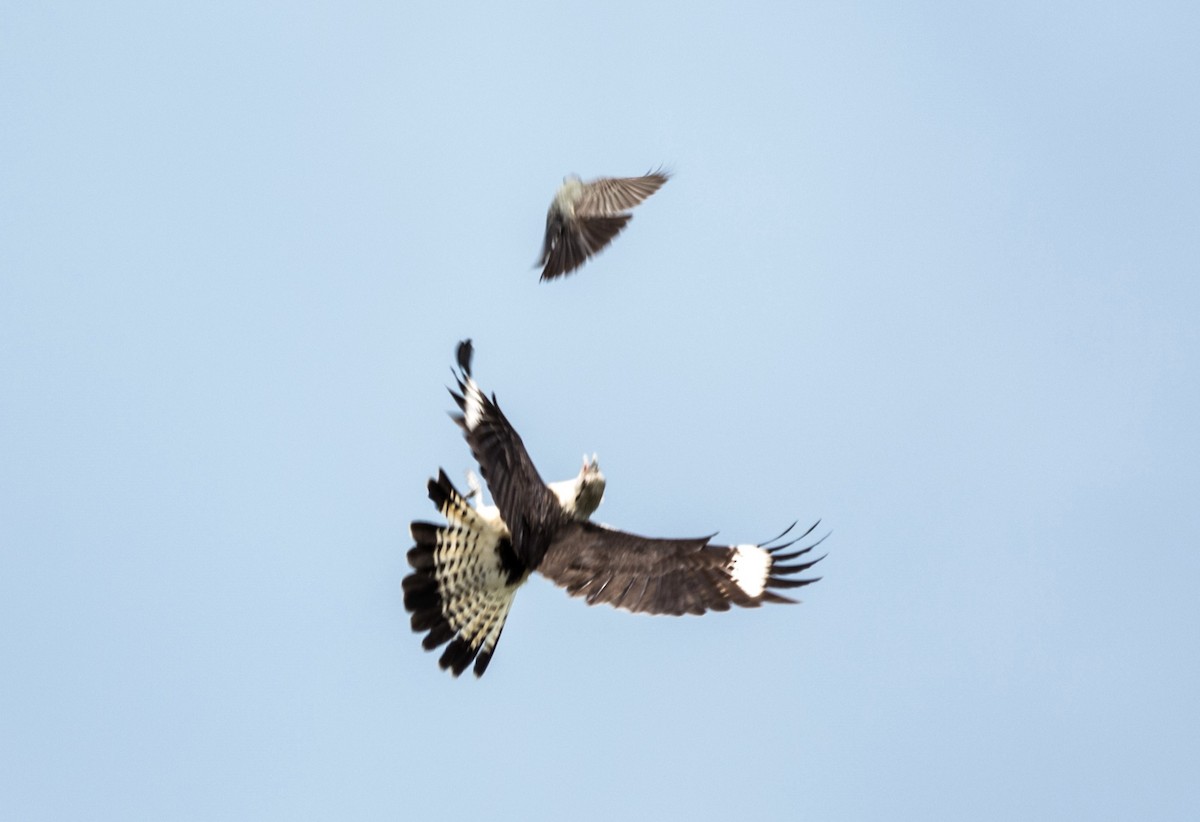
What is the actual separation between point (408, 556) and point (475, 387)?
1.26m

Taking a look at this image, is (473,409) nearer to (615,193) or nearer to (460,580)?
(460,580)

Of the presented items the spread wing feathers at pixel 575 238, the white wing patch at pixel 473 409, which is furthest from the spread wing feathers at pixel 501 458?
the spread wing feathers at pixel 575 238

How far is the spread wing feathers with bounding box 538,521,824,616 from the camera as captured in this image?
37.7 feet

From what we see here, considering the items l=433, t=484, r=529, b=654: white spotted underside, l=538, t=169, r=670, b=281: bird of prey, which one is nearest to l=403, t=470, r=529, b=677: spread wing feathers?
l=433, t=484, r=529, b=654: white spotted underside

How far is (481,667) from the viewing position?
1221 cm

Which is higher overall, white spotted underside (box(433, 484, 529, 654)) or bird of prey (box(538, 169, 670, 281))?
bird of prey (box(538, 169, 670, 281))

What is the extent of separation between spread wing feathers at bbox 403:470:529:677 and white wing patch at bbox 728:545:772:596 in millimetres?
1379

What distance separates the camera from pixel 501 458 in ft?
37.4

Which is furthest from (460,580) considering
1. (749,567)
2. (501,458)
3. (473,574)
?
(749,567)

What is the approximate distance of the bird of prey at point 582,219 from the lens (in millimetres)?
14555

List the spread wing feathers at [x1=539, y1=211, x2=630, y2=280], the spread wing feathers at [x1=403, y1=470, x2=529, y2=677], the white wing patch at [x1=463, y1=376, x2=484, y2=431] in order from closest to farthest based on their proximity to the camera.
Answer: the white wing patch at [x1=463, y1=376, x2=484, y2=431], the spread wing feathers at [x1=403, y1=470, x2=529, y2=677], the spread wing feathers at [x1=539, y1=211, x2=630, y2=280]

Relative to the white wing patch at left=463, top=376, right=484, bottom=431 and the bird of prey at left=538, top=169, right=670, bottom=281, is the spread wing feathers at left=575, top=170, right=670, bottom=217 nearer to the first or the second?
the bird of prey at left=538, top=169, right=670, bottom=281

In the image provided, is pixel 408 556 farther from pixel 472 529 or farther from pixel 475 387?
pixel 475 387

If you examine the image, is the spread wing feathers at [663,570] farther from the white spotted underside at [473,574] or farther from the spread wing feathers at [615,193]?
the spread wing feathers at [615,193]
